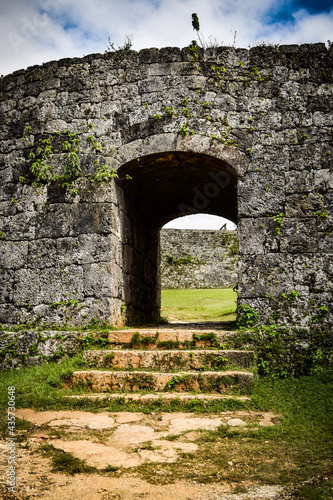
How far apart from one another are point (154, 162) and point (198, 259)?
46.5 feet

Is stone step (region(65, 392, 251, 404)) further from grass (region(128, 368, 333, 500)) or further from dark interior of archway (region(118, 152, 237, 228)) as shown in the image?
dark interior of archway (region(118, 152, 237, 228))

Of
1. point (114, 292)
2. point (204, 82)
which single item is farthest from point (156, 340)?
point (204, 82)

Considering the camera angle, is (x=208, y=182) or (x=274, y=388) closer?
(x=274, y=388)

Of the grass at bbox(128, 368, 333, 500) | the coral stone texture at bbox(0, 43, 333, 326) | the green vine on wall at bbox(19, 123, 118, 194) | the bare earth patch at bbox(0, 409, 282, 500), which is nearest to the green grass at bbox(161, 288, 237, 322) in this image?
the coral stone texture at bbox(0, 43, 333, 326)

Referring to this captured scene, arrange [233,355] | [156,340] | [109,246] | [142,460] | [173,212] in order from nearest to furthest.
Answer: [142,460], [233,355], [156,340], [109,246], [173,212]

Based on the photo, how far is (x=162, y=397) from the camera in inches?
147

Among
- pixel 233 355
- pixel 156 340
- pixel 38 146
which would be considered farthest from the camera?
pixel 38 146

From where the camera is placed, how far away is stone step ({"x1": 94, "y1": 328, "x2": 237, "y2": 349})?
4.58 m

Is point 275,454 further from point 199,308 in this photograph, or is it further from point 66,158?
point 199,308

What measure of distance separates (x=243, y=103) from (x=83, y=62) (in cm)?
227

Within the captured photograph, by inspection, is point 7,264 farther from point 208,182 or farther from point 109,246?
point 208,182

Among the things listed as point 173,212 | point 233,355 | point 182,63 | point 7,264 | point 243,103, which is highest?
point 182,63

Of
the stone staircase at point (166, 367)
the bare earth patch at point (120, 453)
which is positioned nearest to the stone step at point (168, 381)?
the stone staircase at point (166, 367)

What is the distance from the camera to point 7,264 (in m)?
5.34
